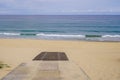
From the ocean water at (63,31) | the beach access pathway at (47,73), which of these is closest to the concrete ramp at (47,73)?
the beach access pathway at (47,73)

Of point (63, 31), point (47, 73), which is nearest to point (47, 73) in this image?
point (47, 73)

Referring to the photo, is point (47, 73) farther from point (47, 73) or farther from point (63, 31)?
point (63, 31)

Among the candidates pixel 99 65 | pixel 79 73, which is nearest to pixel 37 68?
pixel 79 73

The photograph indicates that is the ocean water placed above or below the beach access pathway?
below

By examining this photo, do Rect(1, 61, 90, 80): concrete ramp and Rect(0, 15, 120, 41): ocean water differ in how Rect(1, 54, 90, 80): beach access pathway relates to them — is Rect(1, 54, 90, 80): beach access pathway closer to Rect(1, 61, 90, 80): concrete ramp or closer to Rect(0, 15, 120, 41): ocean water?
Rect(1, 61, 90, 80): concrete ramp

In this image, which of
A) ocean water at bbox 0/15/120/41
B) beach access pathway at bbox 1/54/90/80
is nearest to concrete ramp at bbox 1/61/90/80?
beach access pathway at bbox 1/54/90/80

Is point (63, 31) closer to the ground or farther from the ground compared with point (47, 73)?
closer to the ground

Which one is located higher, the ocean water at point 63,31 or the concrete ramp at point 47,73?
the concrete ramp at point 47,73

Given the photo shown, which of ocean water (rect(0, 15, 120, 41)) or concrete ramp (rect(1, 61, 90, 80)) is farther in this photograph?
ocean water (rect(0, 15, 120, 41))

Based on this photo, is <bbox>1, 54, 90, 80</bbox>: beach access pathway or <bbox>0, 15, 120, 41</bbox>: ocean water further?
<bbox>0, 15, 120, 41</bbox>: ocean water

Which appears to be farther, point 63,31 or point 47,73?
point 63,31

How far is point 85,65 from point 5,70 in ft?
9.80

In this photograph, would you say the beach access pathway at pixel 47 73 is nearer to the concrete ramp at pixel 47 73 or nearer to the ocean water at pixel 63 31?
the concrete ramp at pixel 47 73

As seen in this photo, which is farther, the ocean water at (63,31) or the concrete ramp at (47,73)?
the ocean water at (63,31)
